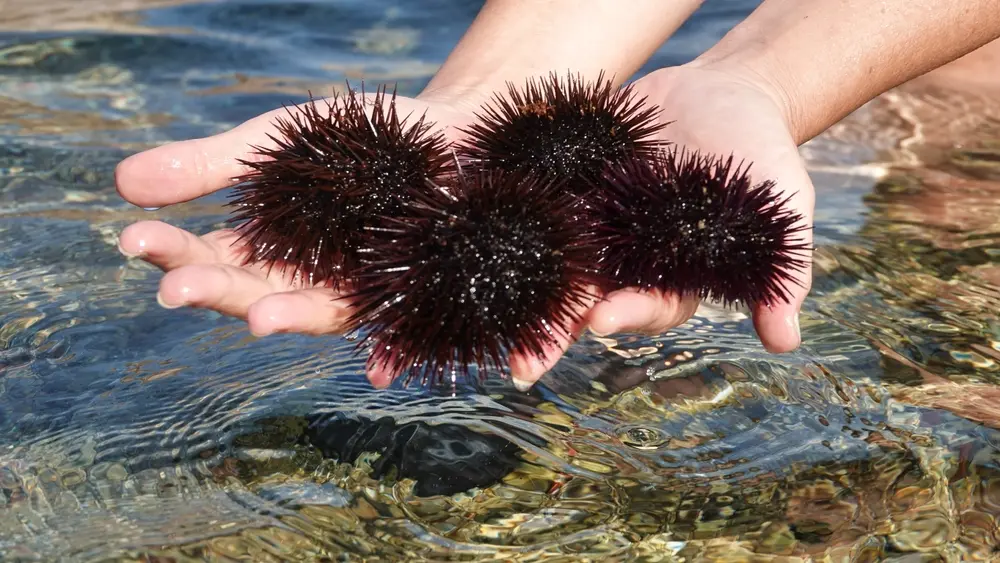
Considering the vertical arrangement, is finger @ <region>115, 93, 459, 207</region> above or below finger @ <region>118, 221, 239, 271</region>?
above

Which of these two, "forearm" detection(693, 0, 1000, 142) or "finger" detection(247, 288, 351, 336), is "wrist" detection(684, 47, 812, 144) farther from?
"finger" detection(247, 288, 351, 336)

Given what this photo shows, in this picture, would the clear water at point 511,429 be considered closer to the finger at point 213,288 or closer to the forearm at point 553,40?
the finger at point 213,288

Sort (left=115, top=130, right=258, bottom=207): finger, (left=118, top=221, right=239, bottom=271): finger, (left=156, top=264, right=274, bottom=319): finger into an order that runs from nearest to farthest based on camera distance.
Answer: (left=156, top=264, right=274, bottom=319): finger, (left=118, top=221, right=239, bottom=271): finger, (left=115, top=130, right=258, bottom=207): finger

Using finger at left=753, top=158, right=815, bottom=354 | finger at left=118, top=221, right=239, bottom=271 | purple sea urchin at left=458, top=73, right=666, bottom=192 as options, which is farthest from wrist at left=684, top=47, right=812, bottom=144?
finger at left=118, top=221, right=239, bottom=271

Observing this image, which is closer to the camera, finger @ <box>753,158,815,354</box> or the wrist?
finger @ <box>753,158,815,354</box>

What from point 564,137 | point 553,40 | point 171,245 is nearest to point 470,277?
point 564,137

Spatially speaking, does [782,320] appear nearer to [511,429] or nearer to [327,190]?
[511,429]

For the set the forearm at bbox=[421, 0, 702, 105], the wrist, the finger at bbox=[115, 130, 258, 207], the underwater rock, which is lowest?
the underwater rock
